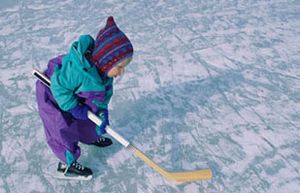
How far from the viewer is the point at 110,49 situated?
160 cm

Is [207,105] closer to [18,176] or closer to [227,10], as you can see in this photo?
[18,176]

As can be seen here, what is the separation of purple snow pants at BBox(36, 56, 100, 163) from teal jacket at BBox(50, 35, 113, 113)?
104mm

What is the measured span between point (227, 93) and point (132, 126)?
2.55ft

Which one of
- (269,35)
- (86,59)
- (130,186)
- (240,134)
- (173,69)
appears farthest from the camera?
(269,35)

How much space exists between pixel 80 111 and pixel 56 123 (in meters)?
0.15

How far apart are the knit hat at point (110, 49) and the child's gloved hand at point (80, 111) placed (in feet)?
0.85

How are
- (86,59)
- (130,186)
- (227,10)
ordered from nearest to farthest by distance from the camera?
(86,59) < (130,186) < (227,10)

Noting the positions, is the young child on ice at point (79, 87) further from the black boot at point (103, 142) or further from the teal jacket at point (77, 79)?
the black boot at point (103, 142)

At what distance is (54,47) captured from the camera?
10.6 feet

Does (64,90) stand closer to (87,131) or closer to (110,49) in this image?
(110,49)

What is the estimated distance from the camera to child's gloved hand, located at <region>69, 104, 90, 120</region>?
5.78 ft

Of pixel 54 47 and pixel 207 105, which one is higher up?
pixel 54 47

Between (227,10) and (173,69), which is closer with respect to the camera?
(173,69)

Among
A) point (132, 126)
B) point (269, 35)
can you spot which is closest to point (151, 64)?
point (132, 126)
